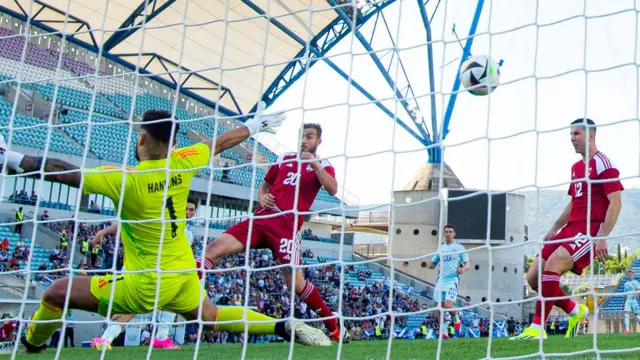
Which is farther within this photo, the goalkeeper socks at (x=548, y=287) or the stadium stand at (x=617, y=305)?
the stadium stand at (x=617, y=305)

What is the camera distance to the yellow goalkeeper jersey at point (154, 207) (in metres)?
4.20

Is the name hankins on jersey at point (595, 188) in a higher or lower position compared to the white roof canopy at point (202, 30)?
lower

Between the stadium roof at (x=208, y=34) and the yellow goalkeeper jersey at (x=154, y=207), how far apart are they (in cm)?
1892

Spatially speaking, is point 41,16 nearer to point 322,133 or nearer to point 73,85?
point 73,85

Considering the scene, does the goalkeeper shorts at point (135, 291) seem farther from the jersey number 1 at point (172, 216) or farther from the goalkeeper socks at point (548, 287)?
the goalkeeper socks at point (548, 287)

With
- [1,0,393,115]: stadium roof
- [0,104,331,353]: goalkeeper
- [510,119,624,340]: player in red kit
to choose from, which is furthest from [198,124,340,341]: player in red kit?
[1,0,393,115]: stadium roof

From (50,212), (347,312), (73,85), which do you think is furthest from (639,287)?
(73,85)

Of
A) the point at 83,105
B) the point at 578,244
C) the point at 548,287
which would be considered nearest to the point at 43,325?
the point at 548,287

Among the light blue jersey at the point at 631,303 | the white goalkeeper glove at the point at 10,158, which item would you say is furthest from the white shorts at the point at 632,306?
the white goalkeeper glove at the point at 10,158

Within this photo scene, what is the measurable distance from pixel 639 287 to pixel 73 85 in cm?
2067

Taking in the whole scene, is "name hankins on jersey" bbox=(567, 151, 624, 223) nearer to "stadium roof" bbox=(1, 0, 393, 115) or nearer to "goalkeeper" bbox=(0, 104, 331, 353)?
"goalkeeper" bbox=(0, 104, 331, 353)

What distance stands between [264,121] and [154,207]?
1.02 metres

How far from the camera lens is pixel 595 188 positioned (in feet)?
18.4

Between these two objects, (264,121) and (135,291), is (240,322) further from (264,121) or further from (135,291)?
(264,121)
